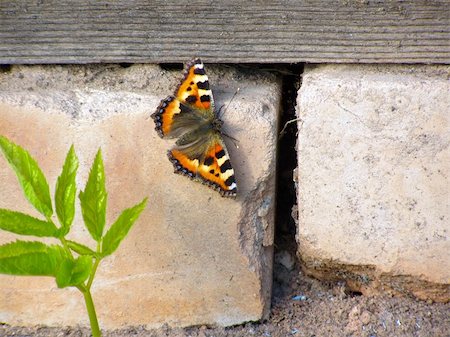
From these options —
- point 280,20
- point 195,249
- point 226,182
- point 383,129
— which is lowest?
point 195,249

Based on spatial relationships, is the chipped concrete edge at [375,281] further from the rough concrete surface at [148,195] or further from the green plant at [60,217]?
Answer: the green plant at [60,217]

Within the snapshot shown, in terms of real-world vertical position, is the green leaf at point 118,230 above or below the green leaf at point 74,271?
above

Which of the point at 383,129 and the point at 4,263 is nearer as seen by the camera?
the point at 4,263

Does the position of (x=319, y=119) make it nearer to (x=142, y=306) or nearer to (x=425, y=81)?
(x=425, y=81)

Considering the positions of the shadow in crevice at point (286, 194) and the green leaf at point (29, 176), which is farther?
the shadow in crevice at point (286, 194)

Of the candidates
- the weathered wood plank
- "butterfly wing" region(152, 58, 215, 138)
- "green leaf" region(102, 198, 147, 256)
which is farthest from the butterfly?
"green leaf" region(102, 198, 147, 256)

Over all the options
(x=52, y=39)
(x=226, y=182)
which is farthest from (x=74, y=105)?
(x=226, y=182)

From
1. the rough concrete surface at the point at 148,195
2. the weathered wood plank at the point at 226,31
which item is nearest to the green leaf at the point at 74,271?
the rough concrete surface at the point at 148,195

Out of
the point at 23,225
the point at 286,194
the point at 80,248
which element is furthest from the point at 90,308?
the point at 286,194
